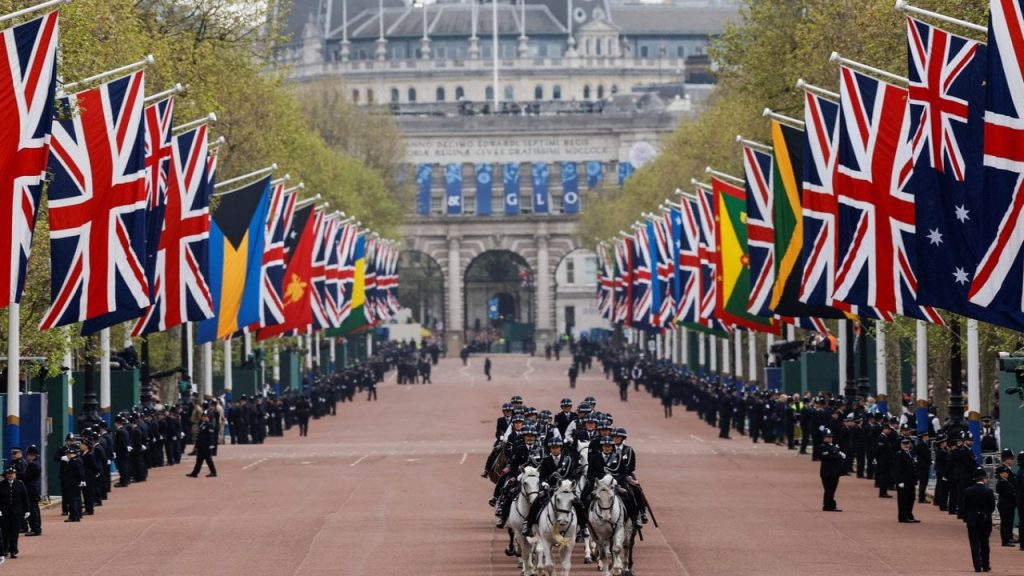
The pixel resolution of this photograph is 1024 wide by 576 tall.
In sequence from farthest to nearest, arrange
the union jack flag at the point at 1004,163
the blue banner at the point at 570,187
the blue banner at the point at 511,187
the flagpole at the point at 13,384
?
the blue banner at the point at 570,187
the blue banner at the point at 511,187
the flagpole at the point at 13,384
the union jack flag at the point at 1004,163

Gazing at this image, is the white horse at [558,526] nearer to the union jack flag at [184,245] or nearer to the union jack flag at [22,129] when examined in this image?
the union jack flag at [22,129]

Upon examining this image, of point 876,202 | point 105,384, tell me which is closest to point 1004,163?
point 876,202

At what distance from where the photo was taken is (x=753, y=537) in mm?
37500

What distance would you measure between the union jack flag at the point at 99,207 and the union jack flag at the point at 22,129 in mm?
5076

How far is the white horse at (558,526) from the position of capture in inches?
1216

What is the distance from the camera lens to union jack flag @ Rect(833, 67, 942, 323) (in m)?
41.8

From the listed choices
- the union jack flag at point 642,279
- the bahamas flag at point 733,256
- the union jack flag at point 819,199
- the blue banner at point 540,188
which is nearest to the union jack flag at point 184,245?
the union jack flag at point 819,199

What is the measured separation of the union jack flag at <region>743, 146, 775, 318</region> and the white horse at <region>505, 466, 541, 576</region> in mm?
24363

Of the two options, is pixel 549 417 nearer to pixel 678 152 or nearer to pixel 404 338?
pixel 678 152

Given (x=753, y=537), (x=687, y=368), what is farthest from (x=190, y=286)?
(x=687, y=368)

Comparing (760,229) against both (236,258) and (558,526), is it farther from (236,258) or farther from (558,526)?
(558,526)

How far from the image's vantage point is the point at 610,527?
3144cm

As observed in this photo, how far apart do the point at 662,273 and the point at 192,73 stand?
90.3ft

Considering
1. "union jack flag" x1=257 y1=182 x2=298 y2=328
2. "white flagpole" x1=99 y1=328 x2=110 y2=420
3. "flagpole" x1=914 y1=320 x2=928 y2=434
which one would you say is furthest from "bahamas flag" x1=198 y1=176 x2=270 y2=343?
"flagpole" x1=914 y1=320 x2=928 y2=434
